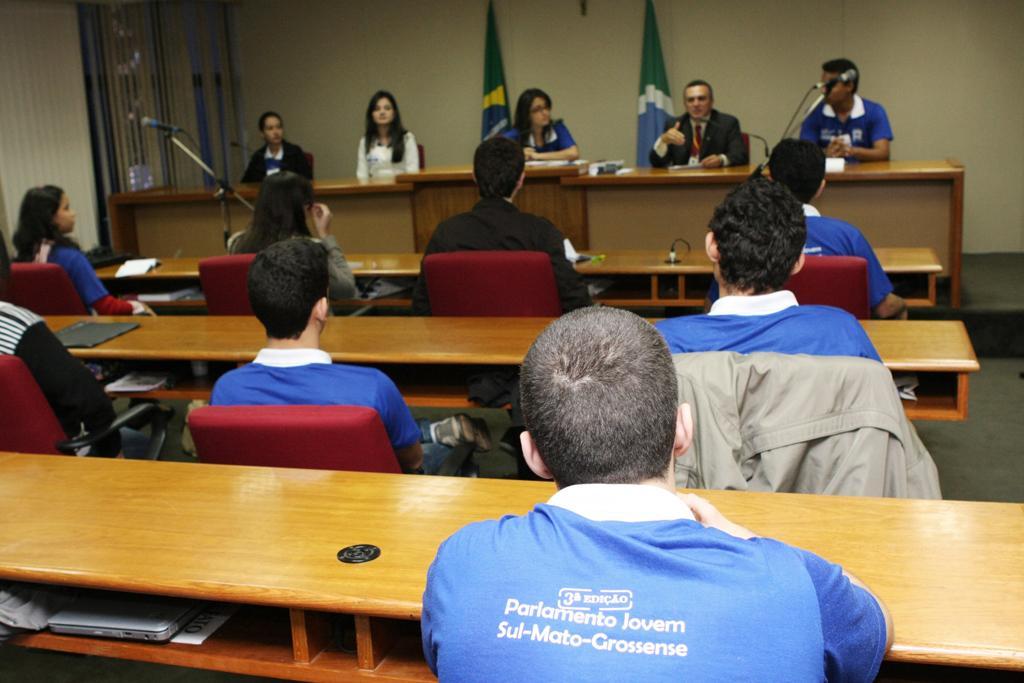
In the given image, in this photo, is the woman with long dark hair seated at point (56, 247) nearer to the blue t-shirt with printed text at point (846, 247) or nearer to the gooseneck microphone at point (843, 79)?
the blue t-shirt with printed text at point (846, 247)

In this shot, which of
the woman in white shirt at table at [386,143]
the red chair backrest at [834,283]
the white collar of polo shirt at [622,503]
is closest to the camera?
the white collar of polo shirt at [622,503]

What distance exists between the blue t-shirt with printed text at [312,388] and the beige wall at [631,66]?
247 inches

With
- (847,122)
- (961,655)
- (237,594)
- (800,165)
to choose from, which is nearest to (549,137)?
(847,122)

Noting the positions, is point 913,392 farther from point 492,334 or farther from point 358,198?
point 358,198

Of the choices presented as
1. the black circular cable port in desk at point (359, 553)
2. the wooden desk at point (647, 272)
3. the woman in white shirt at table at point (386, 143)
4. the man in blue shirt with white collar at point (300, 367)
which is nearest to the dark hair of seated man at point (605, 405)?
the black circular cable port in desk at point (359, 553)

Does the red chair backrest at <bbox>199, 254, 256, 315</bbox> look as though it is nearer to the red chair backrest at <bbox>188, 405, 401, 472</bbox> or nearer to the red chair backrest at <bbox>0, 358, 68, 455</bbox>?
the red chair backrest at <bbox>0, 358, 68, 455</bbox>

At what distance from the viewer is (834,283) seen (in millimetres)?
3238

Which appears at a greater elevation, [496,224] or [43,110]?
[43,110]

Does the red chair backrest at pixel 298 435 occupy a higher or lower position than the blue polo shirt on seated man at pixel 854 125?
lower

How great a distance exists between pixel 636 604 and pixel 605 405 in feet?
0.79

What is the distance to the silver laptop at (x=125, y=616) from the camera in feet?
5.69

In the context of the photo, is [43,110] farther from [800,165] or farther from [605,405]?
[605,405]

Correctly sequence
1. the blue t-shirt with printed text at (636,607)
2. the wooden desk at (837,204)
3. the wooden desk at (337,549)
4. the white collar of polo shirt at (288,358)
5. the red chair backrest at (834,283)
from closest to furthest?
1. the blue t-shirt with printed text at (636,607)
2. the wooden desk at (337,549)
3. the white collar of polo shirt at (288,358)
4. the red chair backrest at (834,283)
5. the wooden desk at (837,204)

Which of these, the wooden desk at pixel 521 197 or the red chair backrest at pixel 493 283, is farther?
the wooden desk at pixel 521 197
